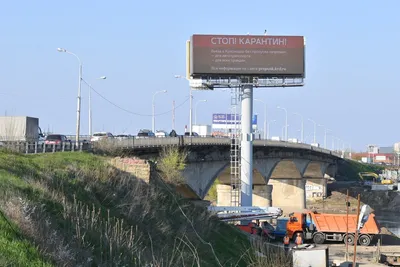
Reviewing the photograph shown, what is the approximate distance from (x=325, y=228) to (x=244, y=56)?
17.0 metres

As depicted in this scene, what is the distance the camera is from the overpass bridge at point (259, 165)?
5825cm

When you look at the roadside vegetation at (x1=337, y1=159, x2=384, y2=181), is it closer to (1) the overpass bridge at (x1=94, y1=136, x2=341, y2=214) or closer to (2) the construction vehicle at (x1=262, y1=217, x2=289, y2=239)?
(1) the overpass bridge at (x1=94, y1=136, x2=341, y2=214)

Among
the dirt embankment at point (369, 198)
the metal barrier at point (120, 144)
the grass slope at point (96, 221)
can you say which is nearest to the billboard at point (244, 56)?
the metal barrier at point (120, 144)

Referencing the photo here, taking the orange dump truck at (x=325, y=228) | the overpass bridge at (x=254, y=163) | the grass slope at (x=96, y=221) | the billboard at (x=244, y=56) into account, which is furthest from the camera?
the billboard at (x=244, y=56)

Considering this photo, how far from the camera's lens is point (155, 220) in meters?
26.2

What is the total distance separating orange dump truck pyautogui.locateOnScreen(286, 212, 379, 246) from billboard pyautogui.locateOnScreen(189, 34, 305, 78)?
14.1m

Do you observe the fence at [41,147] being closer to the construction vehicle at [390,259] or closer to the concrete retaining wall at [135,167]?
the concrete retaining wall at [135,167]

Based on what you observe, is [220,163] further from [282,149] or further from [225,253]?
[225,253]

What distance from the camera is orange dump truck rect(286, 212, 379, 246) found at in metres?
57.7

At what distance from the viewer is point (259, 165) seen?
86875 mm

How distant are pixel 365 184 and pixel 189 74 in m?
88.0

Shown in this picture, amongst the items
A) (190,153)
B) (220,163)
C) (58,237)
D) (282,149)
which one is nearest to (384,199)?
(282,149)

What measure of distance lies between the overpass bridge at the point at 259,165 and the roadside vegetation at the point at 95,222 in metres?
14.4

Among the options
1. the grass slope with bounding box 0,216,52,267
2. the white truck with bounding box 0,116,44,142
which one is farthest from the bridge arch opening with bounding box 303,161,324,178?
the grass slope with bounding box 0,216,52,267
